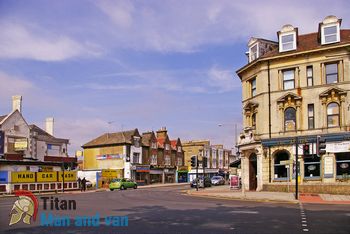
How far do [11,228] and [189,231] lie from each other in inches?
228

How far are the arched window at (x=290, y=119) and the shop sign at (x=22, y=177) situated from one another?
2546 centimetres

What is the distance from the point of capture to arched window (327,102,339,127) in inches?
1323

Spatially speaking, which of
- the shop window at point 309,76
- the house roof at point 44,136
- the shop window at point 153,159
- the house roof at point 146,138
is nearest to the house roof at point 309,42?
the shop window at point 309,76

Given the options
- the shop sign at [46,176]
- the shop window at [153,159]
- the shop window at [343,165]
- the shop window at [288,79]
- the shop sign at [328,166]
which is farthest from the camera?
the shop window at [153,159]

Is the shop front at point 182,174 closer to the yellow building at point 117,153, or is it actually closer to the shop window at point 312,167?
the yellow building at point 117,153

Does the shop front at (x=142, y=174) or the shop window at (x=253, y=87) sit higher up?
the shop window at (x=253, y=87)

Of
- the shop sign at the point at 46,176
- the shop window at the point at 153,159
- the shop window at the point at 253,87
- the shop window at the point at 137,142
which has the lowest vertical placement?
the shop sign at the point at 46,176

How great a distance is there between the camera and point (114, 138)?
7075 cm

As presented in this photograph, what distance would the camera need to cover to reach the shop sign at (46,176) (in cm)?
4225

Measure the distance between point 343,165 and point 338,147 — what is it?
5.03 feet

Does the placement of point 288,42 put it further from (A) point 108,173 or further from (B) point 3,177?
(A) point 108,173

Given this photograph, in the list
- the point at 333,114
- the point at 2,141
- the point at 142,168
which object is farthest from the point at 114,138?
the point at 333,114

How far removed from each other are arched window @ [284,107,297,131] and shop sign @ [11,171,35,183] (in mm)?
25463

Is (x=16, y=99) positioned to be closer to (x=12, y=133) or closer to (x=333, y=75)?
(x=12, y=133)
